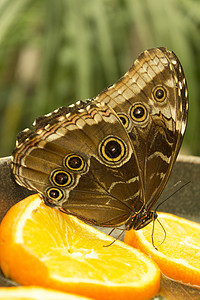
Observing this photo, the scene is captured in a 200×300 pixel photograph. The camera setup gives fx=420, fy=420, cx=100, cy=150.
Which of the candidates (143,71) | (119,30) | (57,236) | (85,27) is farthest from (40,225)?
(119,30)

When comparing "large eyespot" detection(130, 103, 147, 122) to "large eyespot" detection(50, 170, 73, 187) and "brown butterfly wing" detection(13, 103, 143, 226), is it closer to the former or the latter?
"brown butterfly wing" detection(13, 103, 143, 226)

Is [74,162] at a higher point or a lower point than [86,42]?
lower

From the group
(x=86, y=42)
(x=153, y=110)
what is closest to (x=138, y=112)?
(x=153, y=110)

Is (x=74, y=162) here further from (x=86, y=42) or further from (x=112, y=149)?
(x=86, y=42)

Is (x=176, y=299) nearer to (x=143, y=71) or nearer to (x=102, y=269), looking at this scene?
(x=102, y=269)

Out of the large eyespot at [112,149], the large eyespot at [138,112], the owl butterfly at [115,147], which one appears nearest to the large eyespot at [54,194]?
the owl butterfly at [115,147]

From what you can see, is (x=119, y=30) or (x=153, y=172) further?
(x=119, y=30)

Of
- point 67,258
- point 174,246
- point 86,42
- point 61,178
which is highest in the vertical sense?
point 86,42
